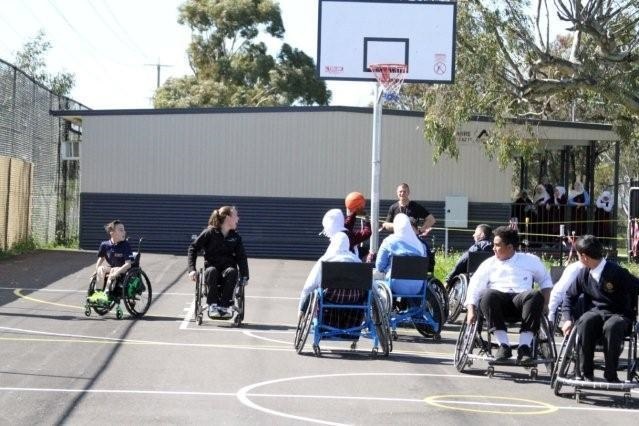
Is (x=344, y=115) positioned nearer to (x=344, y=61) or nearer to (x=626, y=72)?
(x=626, y=72)

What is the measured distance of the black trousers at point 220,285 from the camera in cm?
1493

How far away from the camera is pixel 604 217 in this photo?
3278cm

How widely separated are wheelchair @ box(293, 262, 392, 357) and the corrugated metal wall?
16973 millimetres

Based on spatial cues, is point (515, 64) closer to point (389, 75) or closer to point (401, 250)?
point (389, 75)

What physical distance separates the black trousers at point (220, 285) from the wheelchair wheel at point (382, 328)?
271 cm

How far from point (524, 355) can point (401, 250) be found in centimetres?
337

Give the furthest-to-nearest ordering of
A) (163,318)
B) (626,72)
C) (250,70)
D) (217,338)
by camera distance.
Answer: (250,70)
(626,72)
(163,318)
(217,338)

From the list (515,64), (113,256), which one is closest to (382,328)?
(113,256)

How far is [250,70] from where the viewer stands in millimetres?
56344

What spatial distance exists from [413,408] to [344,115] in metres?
20.9

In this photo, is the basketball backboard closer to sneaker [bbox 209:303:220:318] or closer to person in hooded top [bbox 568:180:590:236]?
sneaker [bbox 209:303:220:318]

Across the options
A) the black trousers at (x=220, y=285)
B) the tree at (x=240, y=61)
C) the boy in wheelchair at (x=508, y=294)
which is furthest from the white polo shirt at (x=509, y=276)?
the tree at (x=240, y=61)

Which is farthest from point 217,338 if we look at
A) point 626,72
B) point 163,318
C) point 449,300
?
point 626,72

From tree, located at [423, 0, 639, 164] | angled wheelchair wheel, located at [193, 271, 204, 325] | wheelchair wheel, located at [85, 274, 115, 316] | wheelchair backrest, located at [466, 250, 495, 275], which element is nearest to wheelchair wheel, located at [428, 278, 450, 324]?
wheelchair backrest, located at [466, 250, 495, 275]
